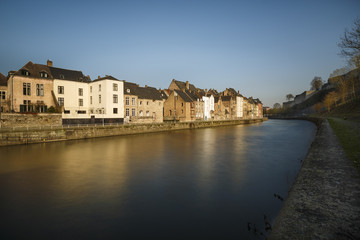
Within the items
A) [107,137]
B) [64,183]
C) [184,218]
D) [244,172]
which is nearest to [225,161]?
[244,172]

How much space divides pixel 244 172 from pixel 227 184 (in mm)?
2659

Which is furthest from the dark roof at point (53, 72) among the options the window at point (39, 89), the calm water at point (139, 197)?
the calm water at point (139, 197)

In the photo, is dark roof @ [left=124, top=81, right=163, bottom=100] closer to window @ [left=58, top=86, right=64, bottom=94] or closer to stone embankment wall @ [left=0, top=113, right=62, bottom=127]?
window @ [left=58, top=86, right=64, bottom=94]

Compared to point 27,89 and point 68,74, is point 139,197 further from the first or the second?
point 68,74

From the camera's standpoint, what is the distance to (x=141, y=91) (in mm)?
45250

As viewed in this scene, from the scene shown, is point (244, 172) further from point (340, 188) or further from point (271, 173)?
point (340, 188)

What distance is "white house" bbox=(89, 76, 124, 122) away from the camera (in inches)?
1394

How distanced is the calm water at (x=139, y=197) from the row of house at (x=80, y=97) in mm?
19173

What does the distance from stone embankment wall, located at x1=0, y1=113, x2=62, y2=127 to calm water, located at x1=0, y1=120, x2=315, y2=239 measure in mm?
11330

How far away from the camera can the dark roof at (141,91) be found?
4203 centimetres

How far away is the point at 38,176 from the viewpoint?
1136cm

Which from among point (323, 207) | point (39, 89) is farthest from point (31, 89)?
point (323, 207)

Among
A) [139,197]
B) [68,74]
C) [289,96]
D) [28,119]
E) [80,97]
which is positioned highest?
[289,96]

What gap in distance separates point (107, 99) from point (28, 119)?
12756 millimetres
